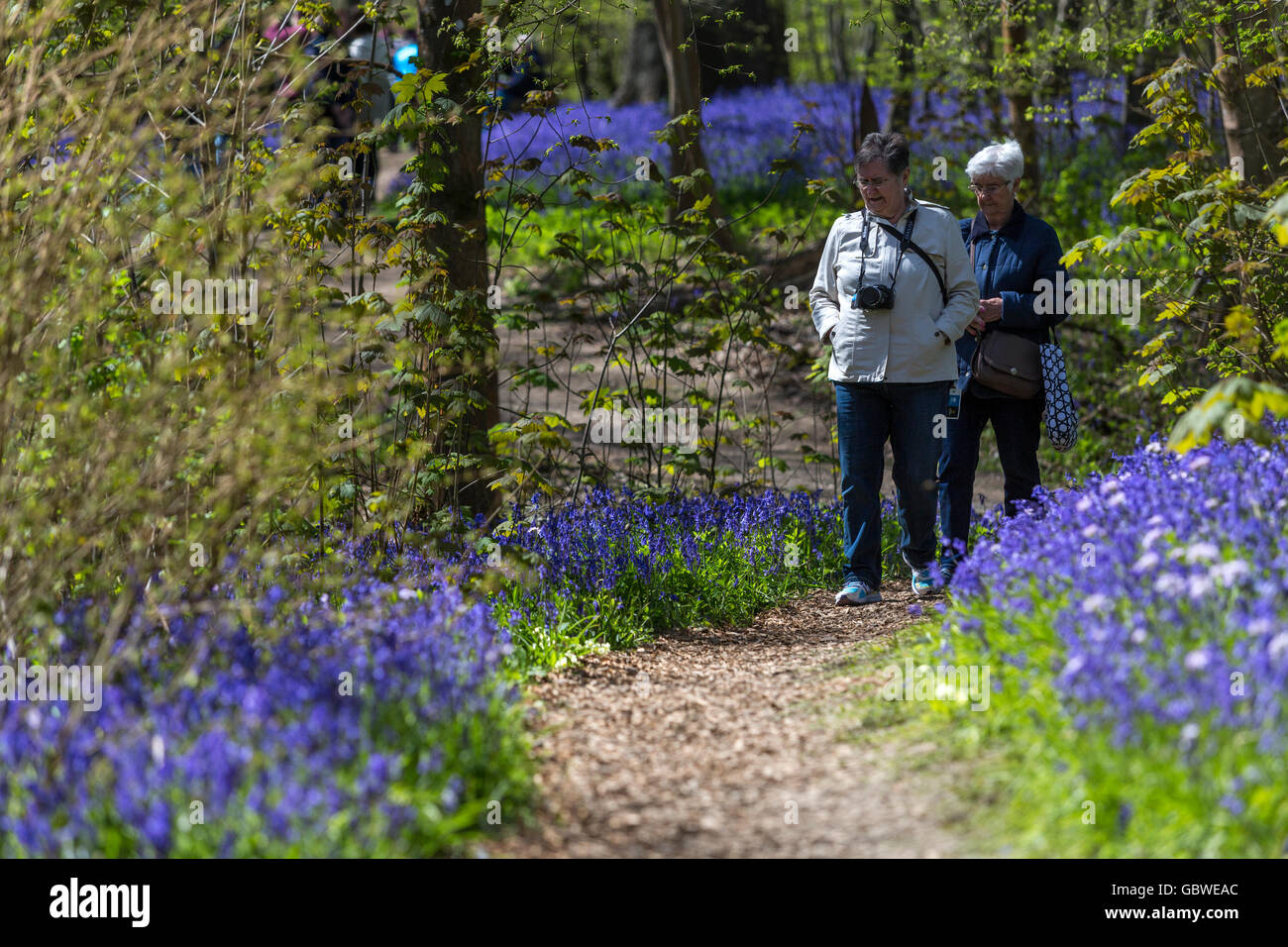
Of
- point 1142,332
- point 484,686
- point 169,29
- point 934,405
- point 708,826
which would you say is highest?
point 169,29

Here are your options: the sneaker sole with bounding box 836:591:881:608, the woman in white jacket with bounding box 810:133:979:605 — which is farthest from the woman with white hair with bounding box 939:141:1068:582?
the sneaker sole with bounding box 836:591:881:608

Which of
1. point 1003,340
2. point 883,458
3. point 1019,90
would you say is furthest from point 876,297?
point 1019,90

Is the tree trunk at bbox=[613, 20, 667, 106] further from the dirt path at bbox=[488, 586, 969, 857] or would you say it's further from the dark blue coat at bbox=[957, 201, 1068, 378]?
the dirt path at bbox=[488, 586, 969, 857]

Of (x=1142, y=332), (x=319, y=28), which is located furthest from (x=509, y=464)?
(x=1142, y=332)

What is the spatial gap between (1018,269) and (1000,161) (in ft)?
1.60

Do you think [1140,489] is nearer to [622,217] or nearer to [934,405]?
[934,405]

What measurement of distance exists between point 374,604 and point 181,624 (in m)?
0.63

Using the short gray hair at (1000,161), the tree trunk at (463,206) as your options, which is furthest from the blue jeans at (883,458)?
the tree trunk at (463,206)

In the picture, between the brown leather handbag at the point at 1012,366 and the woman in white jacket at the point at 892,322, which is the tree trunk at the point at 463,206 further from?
the brown leather handbag at the point at 1012,366

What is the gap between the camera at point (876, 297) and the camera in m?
5.21

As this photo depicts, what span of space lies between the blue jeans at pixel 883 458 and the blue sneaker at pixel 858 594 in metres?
0.03

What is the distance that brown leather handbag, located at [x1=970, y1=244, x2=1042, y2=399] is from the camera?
17.6 feet

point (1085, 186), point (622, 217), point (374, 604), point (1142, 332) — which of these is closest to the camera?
point (374, 604)

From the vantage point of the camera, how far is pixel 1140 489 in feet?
14.2
